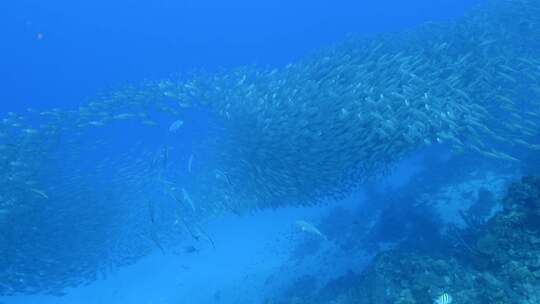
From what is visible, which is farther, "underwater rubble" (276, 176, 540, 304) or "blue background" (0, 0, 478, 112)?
"blue background" (0, 0, 478, 112)

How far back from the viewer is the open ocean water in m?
11.4

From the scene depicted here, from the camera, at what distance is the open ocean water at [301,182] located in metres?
11.4

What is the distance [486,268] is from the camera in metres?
8.49

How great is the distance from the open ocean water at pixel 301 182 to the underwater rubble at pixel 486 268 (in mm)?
44

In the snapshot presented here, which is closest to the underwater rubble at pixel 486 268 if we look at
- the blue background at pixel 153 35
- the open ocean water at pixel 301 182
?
the open ocean water at pixel 301 182

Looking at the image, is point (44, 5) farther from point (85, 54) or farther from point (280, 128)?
point (280, 128)

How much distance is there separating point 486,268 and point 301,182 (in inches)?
229

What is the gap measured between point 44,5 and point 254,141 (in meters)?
50.8

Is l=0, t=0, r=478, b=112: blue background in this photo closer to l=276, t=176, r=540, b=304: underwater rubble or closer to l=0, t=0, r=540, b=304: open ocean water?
l=0, t=0, r=540, b=304: open ocean water

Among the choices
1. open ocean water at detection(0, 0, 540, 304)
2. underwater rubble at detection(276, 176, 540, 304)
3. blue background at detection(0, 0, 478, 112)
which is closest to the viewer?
underwater rubble at detection(276, 176, 540, 304)

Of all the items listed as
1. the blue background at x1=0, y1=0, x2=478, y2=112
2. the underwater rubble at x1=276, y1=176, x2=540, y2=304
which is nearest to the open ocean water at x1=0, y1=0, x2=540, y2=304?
the underwater rubble at x1=276, y1=176, x2=540, y2=304

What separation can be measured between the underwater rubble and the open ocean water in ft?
0.15

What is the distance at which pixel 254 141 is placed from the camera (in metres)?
12.8

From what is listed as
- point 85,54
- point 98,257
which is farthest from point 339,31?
point 98,257
